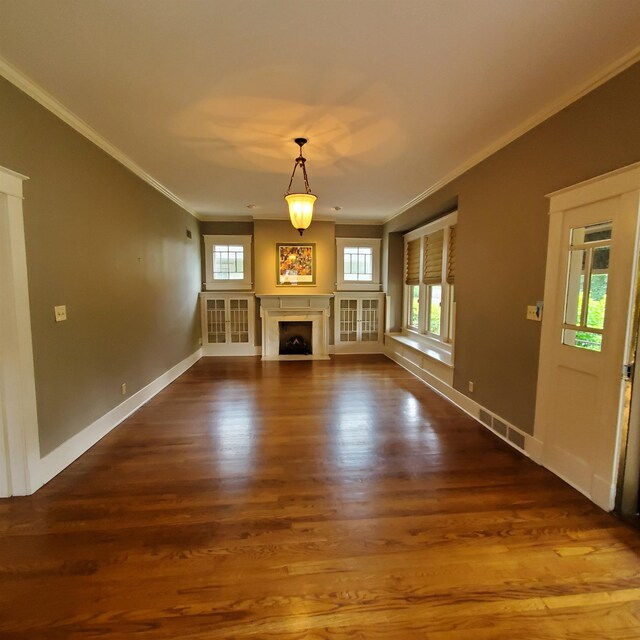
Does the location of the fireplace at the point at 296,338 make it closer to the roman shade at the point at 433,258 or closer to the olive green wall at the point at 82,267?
the roman shade at the point at 433,258

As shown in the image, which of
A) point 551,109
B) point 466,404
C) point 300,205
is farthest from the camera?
point 466,404

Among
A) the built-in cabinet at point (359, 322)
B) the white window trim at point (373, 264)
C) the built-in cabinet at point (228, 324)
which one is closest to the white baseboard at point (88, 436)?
the built-in cabinet at point (228, 324)

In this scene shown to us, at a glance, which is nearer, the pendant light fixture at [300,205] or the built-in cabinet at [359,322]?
the pendant light fixture at [300,205]

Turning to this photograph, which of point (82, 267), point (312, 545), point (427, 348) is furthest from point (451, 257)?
point (82, 267)

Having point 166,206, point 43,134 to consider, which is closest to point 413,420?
point 43,134

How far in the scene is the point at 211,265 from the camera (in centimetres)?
657

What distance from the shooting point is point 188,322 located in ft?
19.0

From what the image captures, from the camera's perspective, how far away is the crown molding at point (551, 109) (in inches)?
76.4

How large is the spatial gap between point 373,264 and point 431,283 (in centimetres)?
185

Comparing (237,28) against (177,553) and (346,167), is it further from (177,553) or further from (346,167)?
(177,553)

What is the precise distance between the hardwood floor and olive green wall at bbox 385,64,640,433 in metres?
0.71

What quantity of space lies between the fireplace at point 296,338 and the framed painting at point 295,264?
86 centimetres

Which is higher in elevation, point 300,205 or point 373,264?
point 300,205

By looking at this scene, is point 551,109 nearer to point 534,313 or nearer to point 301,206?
point 534,313
